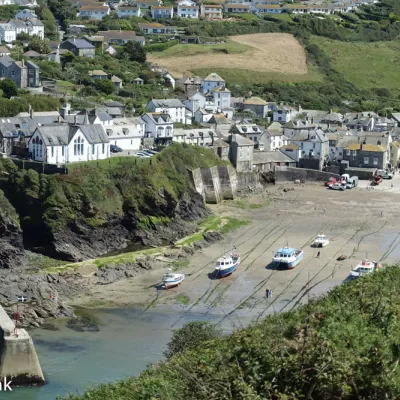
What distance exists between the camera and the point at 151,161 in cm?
5475

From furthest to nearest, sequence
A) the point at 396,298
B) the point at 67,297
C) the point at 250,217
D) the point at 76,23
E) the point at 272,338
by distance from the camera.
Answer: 1. the point at 76,23
2. the point at 250,217
3. the point at 67,297
4. the point at 396,298
5. the point at 272,338

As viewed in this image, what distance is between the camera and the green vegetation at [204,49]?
99.2m

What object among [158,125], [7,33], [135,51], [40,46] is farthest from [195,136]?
[7,33]

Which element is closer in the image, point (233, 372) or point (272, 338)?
point (233, 372)

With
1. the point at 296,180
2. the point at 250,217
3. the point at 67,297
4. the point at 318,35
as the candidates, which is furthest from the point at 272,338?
the point at 318,35

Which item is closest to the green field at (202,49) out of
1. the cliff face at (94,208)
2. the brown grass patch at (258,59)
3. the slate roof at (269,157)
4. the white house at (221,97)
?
the brown grass patch at (258,59)

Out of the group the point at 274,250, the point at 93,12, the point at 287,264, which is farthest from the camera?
the point at 93,12

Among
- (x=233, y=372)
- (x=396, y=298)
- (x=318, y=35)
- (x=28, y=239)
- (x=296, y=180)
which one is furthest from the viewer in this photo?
(x=318, y=35)

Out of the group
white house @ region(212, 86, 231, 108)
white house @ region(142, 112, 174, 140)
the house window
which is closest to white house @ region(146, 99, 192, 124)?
white house @ region(142, 112, 174, 140)

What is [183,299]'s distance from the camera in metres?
39.6

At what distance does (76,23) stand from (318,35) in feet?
94.1

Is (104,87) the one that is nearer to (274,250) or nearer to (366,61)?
(274,250)

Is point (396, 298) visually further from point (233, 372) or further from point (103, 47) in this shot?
point (103, 47)

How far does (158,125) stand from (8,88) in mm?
11705
